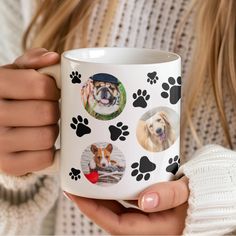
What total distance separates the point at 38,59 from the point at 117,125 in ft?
0.46

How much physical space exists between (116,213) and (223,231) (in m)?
0.15

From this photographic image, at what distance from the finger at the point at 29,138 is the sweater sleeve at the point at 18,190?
0.12 meters

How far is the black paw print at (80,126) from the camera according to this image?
→ 67cm

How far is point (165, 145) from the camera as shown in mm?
689

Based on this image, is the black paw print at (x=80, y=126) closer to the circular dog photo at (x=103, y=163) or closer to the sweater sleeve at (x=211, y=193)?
the circular dog photo at (x=103, y=163)

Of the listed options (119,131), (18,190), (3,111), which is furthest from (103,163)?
(18,190)

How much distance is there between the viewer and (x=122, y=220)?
0.75 meters

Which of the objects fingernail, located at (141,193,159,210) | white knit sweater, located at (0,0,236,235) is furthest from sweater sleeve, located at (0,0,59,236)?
fingernail, located at (141,193,159,210)

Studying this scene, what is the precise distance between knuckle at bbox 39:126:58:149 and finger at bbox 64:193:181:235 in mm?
67

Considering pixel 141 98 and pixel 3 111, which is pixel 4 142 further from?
pixel 141 98

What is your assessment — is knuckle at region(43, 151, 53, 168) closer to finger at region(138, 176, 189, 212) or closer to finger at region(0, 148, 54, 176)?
finger at region(0, 148, 54, 176)

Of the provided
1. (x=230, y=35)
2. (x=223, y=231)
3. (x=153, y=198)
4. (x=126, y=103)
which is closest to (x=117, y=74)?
(x=126, y=103)

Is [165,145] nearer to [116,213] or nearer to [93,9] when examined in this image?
[116,213]

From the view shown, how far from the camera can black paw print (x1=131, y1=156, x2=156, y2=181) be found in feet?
2.23
